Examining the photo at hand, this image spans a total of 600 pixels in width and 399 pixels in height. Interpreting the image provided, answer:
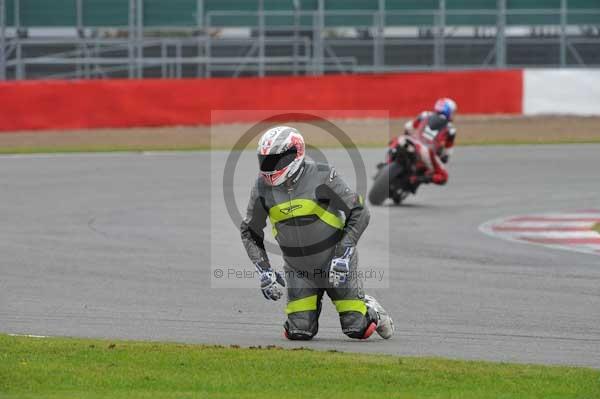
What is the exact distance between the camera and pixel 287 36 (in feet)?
99.2

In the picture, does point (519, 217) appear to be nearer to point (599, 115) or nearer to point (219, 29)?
point (599, 115)

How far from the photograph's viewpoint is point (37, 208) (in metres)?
17.2

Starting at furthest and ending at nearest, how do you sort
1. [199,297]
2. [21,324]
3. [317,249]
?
[199,297] < [21,324] < [317,249]

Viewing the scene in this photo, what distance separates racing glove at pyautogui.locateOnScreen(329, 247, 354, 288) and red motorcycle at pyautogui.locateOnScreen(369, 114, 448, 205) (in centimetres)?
957

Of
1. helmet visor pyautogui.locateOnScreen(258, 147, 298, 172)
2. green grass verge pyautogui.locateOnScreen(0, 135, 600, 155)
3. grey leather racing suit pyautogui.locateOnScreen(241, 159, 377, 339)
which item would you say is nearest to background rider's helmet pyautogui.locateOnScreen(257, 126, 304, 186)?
helmet visor pyautogui.locateOnScreen(258, 147, 298, 172)

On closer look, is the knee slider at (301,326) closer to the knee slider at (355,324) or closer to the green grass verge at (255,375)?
the knee slider at (355,324)

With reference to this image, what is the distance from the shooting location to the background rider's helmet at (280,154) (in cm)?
804

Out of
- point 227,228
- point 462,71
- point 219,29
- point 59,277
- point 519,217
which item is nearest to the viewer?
point 59,277

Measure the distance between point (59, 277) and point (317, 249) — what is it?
12.5ft

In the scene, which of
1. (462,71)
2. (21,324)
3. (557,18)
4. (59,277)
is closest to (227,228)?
(59,277)

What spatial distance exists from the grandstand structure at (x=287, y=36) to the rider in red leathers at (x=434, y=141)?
453 inches

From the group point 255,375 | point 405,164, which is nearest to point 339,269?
point 255,375

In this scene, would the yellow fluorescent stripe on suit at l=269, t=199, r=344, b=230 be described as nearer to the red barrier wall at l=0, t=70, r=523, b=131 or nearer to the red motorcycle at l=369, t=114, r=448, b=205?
the red motorcycle at l=369, t=114, r=448, b=205

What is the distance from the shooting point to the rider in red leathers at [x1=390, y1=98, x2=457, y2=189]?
58.4ft
